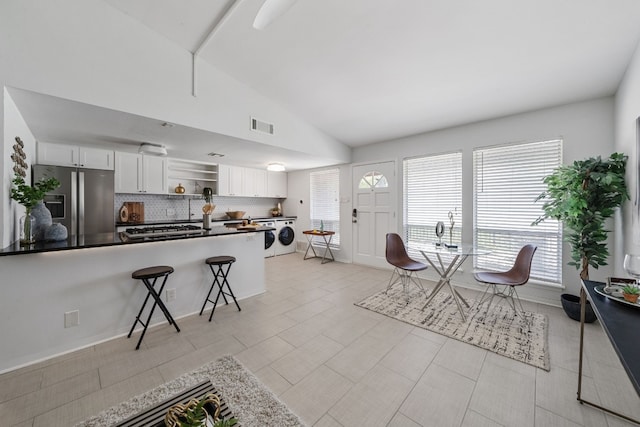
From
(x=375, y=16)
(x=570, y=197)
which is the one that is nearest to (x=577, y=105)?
(x=570, y=197)

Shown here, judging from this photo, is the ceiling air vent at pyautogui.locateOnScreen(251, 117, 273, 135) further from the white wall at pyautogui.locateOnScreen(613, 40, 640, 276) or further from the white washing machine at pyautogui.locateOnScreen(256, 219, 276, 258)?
the white wall at pyautogui.locateOnScreen(613, 40, 640, 276)

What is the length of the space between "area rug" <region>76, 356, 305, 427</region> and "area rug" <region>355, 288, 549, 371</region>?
1741 millimetres

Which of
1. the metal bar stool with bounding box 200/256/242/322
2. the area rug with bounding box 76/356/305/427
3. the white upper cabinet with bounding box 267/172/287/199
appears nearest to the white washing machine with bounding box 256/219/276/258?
the white upper cabinet with bounding box 267/172/287/199

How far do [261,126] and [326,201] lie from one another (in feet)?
9.44

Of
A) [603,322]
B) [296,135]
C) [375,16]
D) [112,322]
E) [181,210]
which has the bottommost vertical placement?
[112,322]

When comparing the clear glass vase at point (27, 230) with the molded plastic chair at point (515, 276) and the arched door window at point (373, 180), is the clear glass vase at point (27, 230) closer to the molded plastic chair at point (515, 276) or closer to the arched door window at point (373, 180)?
the molded plastic chair at point (515, 276)

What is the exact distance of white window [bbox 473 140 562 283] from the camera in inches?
131

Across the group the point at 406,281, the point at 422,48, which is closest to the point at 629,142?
the point at 422,48

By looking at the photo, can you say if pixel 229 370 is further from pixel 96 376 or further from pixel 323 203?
pixel 323 203

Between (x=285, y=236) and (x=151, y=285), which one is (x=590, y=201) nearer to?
(x=151, y=285)

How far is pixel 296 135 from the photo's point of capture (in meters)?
4.29

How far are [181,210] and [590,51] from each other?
6582 mm

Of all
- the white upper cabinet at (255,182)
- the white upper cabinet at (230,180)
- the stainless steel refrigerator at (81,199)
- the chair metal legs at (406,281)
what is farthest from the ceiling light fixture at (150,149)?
the chair metal legs at (406,281)

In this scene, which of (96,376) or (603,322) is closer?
(603,322)
